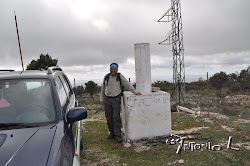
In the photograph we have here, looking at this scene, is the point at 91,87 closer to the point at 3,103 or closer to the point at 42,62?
the point at 42,62

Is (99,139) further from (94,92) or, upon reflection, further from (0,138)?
(94,92)

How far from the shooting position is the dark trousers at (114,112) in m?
5.31

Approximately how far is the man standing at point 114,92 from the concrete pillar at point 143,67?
1.50ft

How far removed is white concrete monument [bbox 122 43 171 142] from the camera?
5219 millimetres

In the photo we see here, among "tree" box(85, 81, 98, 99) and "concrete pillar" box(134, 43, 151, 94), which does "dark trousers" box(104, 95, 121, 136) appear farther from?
"tree" box(85, 81, 98, 99)

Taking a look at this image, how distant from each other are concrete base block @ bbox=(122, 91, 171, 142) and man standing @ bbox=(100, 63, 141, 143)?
184mm

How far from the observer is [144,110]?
528cm

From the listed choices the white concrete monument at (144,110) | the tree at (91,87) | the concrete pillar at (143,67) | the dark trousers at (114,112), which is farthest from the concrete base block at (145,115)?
the tree at (91,87)

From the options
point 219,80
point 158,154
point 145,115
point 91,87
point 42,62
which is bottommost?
point 158,154

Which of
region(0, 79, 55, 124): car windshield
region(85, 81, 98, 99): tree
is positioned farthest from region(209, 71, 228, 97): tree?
region(0, 79, 55, 124): car windshield

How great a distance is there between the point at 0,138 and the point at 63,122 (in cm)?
62

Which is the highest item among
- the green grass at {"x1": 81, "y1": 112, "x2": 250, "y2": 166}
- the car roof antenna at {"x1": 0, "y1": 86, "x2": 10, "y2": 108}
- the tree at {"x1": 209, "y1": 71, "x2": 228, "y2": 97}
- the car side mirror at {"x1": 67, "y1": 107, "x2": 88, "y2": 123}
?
the tree at {"x1": 209, "y1": 71, "x2": 228, "y2": 97}

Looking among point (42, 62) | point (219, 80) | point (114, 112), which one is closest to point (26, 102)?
point (114, 112)

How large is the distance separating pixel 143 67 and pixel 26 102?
349cm
